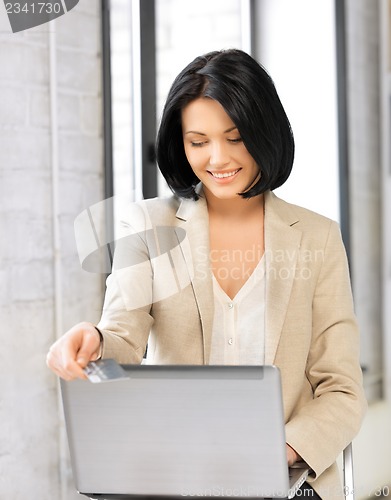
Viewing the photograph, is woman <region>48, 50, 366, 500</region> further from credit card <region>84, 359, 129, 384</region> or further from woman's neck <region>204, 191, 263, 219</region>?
credit card <region>84, 359, 129, 384</region>

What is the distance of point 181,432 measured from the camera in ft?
3.25

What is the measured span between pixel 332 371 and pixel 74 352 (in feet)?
1.65

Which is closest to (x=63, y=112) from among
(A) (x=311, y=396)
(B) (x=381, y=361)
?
(A) (x=311, y=396)

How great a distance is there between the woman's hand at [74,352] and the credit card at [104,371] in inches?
0.8

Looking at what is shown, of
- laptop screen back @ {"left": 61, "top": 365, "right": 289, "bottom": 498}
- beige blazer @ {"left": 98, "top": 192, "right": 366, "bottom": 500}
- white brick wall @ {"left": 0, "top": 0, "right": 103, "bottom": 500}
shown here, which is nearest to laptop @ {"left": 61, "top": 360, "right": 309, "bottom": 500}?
laptop screen back @ {"left": 61, "top": 365, "right": 289, "bottom": 498}

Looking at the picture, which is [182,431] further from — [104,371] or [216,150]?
[216,150]

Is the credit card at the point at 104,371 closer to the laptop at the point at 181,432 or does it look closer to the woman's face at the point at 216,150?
the laptop at the point at 181,432

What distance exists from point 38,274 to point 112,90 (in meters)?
0.48

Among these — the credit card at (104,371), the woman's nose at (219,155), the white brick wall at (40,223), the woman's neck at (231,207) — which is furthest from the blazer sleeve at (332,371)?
the white brick wall at (40,223)

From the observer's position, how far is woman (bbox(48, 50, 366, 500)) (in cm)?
131

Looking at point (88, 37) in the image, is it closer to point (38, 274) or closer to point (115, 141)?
point (115, 141)

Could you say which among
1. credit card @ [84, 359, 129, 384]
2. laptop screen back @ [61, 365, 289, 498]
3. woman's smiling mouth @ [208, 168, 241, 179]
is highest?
woman's smiling mouth @ [208, 168, 241, 179]

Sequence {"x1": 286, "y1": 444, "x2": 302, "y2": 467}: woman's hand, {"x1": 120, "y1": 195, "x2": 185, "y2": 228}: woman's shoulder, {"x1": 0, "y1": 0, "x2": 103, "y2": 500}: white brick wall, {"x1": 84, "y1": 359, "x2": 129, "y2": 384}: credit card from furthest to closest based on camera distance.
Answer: {"x1": 0, "y1": 0, "x2": 103, "y2": 500}: white brick wall
{"x1": 120, "y1": 195, "x2": 185, "y2": 228}: woman's shoulder
{"x1": 286, "y1": 444, "x2": 302, "y2": 467}: woman's hand
{"x1": 84, "y1": 359, "x2": 129, "y2": 384}: credit card

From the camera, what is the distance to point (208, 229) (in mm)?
1414
